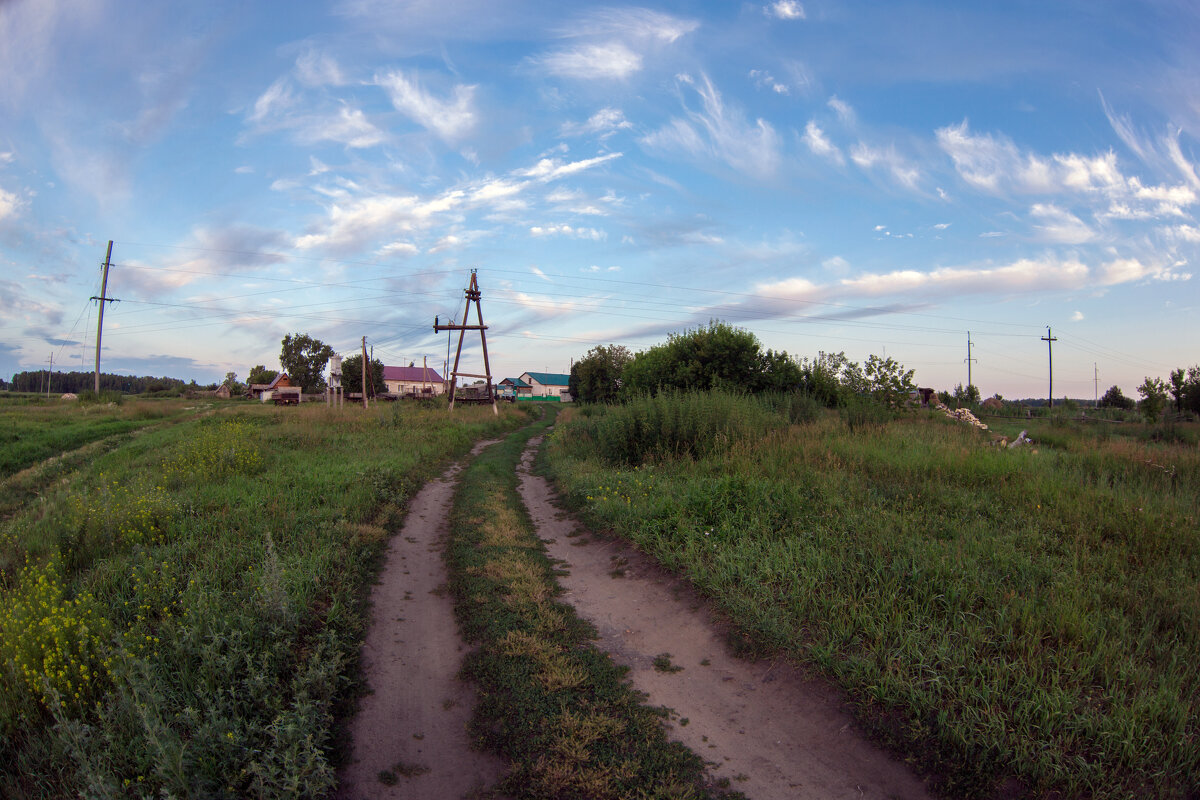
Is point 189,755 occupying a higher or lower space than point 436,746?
higher

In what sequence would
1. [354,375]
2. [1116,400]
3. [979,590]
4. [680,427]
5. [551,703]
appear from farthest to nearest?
[354,375]
[1116,400]
[680,427]
[979,590]
[551,703]

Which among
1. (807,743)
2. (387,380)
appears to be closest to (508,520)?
(807,743)

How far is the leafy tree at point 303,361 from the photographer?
226 feet

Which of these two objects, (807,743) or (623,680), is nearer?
(807,743)

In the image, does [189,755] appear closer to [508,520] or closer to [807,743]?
[807,743]

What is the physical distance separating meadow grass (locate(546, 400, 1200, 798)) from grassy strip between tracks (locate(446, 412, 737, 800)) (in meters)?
1.31

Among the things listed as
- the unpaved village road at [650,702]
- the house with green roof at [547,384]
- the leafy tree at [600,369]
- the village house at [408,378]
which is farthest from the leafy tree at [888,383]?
the house with green roof at [547,384]

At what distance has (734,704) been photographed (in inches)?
153

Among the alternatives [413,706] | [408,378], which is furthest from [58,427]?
[408,378]

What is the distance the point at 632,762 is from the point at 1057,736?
240cm

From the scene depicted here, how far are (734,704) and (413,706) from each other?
89.0 inches

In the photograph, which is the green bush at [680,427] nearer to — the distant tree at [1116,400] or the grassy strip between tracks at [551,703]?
the grassy strip between tracks at [551,703]

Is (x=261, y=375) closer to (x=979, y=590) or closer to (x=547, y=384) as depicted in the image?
(x=547, y=384)

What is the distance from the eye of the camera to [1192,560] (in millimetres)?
5086
